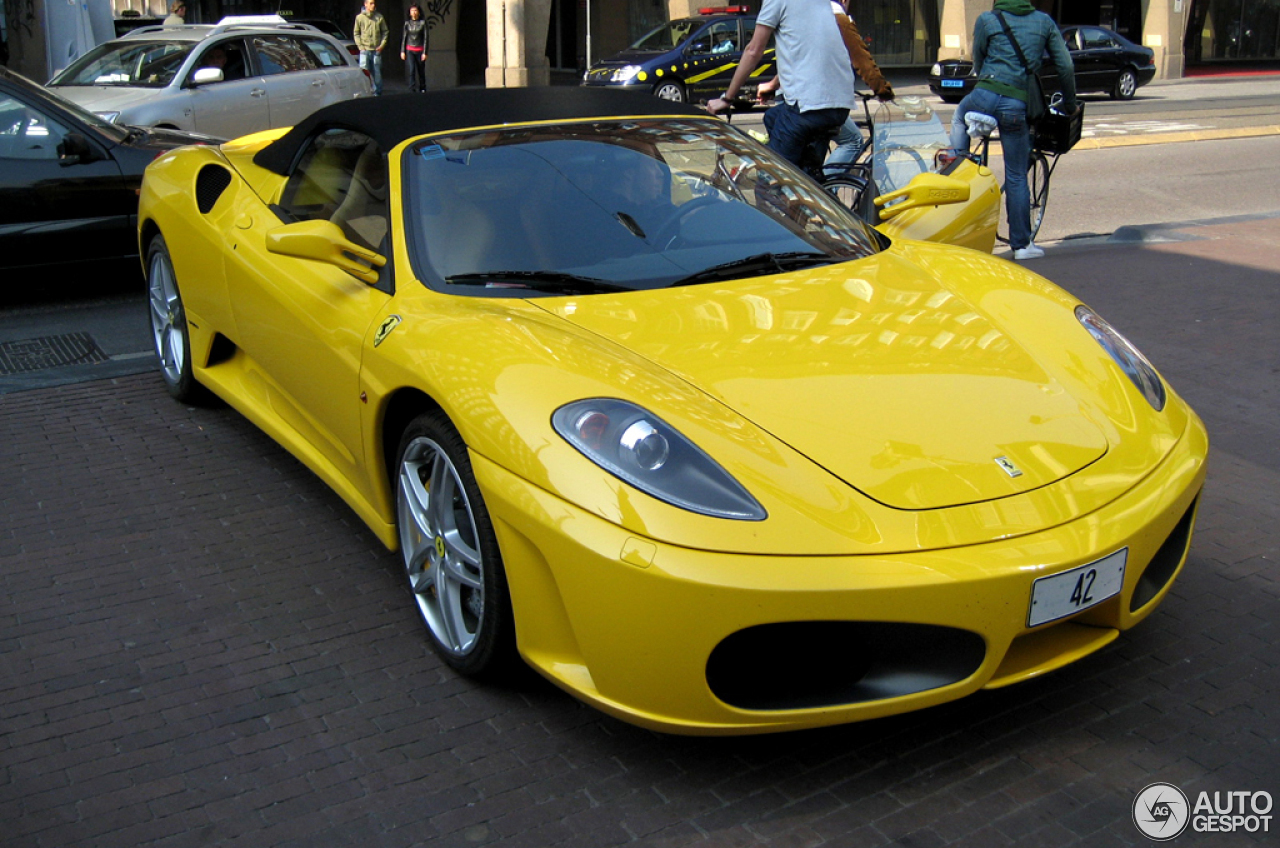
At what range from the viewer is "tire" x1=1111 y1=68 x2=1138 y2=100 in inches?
957

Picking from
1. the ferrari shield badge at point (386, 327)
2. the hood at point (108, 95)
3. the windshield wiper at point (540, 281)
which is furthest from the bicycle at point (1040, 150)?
the hood at point (108, 95)

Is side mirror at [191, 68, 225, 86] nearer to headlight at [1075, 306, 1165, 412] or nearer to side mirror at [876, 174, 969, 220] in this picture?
side mirror at [876, 174, 969, 220]

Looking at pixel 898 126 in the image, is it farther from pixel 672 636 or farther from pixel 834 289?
pixel 672 636

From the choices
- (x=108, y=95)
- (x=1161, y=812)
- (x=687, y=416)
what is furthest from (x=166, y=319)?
(x=108, y=95)

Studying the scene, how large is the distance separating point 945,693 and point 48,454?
11.8 ft

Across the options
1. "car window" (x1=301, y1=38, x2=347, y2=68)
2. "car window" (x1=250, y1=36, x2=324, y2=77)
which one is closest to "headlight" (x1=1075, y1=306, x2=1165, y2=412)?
"car window" (x1=250, y1=36, x2=324, y2=77)

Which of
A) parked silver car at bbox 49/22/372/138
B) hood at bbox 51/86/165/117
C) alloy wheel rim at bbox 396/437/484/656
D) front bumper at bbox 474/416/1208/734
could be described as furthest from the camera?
parked silver car at bbox 49/22/372/138

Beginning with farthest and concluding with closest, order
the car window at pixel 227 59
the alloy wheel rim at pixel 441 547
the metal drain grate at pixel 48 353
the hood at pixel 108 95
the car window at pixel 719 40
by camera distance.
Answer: the car window at pixel 719 40 → the car window at pixel 227 59 → the hood at pixel 108 95 → the metal drain grate at pixel 48 353 → the alloy wheel rim at pixel 441 547

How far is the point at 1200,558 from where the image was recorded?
148 inches

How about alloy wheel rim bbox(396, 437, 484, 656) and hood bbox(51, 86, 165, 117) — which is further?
hood bbox(51, 86, 165, 117)

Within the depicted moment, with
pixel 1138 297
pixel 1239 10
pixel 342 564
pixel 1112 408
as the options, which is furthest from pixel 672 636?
pixel 1239 10

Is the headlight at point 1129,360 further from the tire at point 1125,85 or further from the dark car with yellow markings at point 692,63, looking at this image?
the tire at point 1125,85

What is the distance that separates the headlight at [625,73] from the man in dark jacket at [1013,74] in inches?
499

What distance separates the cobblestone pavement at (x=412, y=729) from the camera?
2572 millimetres
